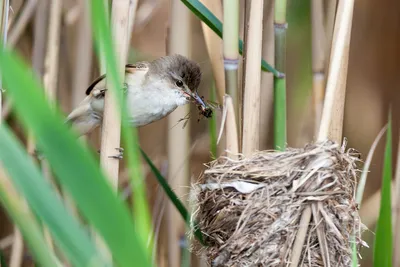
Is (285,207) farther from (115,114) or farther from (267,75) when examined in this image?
(267,75)

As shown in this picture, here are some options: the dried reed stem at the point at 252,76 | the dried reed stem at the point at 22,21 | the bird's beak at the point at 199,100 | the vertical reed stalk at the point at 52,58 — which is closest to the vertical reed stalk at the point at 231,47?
the dried reed stem at the point at 252,76

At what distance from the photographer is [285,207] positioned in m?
1.09

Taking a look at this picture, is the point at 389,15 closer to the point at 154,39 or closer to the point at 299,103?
the point at 299,103

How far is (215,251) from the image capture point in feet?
3.83

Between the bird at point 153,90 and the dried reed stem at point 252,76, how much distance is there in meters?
0.39

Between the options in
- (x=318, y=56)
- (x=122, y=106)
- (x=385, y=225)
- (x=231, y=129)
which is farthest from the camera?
(x=318, y=56)

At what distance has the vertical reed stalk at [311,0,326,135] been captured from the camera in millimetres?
1398

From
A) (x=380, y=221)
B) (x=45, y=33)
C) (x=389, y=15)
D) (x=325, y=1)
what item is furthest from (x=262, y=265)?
(x=389, y=15)

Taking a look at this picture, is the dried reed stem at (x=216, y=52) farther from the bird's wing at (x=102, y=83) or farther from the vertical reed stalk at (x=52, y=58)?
the vertical reed stalk at (x=52, y=58)

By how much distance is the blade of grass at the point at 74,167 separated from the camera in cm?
46

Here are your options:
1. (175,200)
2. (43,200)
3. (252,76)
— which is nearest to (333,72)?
(252,76)

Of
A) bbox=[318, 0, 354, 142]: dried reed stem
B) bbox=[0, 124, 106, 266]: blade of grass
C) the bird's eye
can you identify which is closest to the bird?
the bird's eye

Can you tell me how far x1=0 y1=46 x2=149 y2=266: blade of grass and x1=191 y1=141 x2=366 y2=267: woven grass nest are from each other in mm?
638

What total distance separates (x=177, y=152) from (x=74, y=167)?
1.18m
